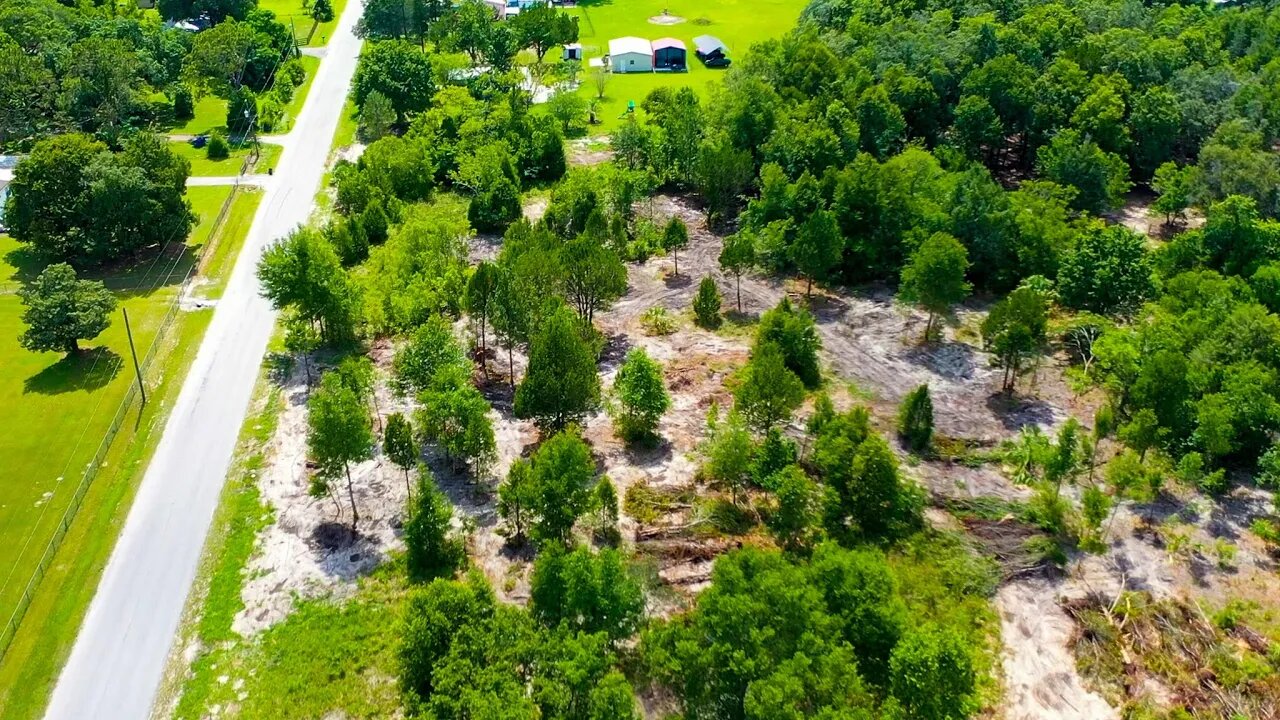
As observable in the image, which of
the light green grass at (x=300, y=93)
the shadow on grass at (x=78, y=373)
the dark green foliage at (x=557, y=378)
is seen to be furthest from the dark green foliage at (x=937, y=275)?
the light green grass at (x=300, y=93)

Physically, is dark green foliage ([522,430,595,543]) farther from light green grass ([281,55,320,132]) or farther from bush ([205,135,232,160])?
light green grass ([281,55,320,132])

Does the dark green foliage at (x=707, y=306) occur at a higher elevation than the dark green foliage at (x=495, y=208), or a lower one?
lower

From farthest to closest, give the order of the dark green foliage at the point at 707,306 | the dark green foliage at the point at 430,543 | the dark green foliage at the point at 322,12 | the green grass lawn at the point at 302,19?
1. the dark green foliage at the point at 322,12
2. the green grass lawn at the point at 302,19
3. the dark green foliage at the point at 707,306
4. the dark green foliage at the point at 430,543

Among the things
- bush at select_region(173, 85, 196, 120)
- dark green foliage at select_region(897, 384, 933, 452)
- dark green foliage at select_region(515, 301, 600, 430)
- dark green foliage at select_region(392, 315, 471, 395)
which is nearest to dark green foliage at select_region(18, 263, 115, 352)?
dark green foliage at select_region(392, 315, 471, 395)

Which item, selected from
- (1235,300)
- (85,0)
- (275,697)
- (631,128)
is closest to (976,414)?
(1235,300)

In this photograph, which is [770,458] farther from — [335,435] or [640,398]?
[335,435]

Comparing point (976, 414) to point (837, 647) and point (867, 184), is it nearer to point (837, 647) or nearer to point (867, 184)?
point (867, 184)

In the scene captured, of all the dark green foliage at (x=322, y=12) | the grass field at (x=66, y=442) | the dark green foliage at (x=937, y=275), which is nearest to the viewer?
Result: the grass field at (x=66, y=442)

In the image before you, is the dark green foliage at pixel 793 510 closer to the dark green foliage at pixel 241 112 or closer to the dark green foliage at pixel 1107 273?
the dark green foliage at pixel 1107 273
